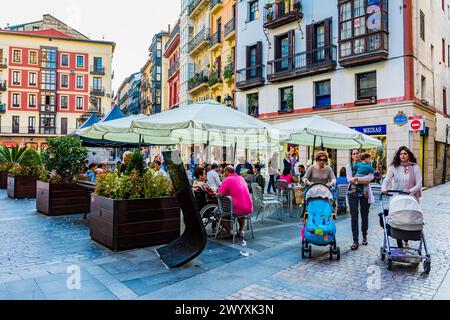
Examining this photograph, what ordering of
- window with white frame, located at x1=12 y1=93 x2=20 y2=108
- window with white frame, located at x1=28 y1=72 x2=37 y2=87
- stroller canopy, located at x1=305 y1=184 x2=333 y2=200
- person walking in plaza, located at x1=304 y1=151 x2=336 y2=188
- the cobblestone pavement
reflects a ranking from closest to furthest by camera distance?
the cobblestone pavement < stroller canopy, located at x1=305 y1=184 x2=333 y2=200 < person walking in plaza, located at x1=304 y1=151 x2=336 y2=188 < window with white frame, located at x1=12 y1=93 x2=20 y2=108 < window with white frame, located at x1=28 y1=72 x2=37 y2=87

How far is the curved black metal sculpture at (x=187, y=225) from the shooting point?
5.01 meters

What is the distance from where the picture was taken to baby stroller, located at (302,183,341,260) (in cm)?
558

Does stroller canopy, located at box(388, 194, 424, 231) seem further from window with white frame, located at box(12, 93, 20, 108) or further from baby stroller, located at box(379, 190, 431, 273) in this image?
window with white frame, located at box(12, 93, 20, 108)

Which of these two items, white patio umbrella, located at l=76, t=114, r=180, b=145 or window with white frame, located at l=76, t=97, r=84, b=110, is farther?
window with white frame, located at l=76, t=97, r=84, b=110

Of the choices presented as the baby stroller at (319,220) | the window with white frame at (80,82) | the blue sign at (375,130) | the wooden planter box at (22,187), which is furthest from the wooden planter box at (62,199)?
the window with white frame at (80,82)

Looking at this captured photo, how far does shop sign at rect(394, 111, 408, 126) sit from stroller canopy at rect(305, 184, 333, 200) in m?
12.9

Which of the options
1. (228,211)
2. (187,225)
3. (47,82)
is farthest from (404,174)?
(47,82)

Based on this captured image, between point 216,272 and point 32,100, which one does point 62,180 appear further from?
point 32,100

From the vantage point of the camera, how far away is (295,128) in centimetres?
1059

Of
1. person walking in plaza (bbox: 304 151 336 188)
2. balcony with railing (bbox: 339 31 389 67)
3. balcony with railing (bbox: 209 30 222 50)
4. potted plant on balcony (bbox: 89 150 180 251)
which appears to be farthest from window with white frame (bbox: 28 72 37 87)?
person walking in plaza (bbox: 304 151 336 188)

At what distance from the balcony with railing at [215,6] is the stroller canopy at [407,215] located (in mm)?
28479

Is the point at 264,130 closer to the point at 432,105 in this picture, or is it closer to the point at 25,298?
the point at 25,298
